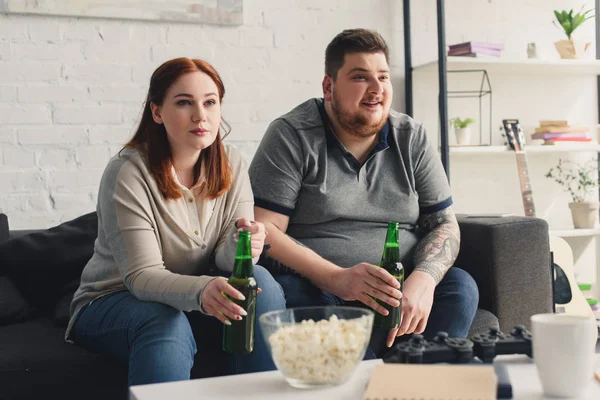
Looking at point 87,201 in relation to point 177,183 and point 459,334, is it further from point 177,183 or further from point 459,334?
point 459,334

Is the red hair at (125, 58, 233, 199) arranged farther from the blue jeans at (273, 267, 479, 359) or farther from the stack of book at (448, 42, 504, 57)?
the stack of book at (448, 42, 504, 57)

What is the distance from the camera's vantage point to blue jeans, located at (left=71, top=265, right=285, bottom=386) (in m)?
1.60

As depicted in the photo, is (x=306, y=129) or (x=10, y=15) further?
(x=10, y=15)

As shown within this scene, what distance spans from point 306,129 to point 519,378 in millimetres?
1208

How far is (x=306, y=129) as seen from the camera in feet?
7.46

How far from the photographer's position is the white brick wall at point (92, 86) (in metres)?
2.85

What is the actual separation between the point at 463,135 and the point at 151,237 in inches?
78.7

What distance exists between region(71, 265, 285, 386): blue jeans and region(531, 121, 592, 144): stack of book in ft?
6.86

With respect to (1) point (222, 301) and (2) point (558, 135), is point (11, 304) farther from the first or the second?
(2) point (558, 135)

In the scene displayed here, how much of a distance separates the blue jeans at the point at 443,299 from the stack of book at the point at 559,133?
160 centimetres

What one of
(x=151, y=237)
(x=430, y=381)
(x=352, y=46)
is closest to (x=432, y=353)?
(x=430, y=381)

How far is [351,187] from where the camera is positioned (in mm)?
2242

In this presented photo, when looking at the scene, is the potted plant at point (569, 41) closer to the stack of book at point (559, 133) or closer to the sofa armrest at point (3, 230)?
the stack of book at point (559, 133)

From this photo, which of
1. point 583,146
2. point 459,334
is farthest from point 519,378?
point 583,146
